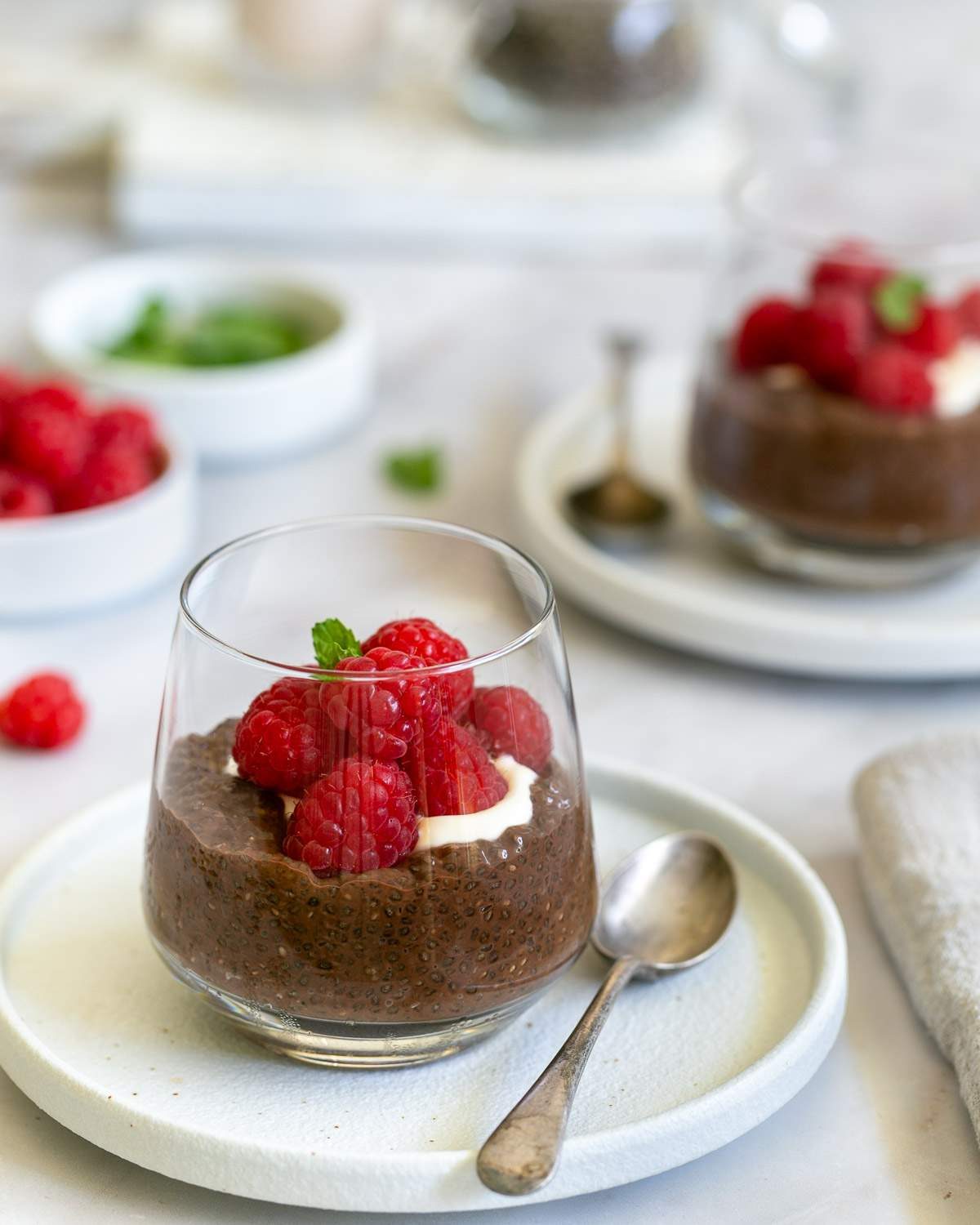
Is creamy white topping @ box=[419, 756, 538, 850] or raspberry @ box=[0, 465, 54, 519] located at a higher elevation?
creamy white topping @ box=[419, 756, 538, 850]

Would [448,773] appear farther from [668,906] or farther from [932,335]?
[932,335]

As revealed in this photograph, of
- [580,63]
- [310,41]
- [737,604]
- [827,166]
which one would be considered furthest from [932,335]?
[310,41]

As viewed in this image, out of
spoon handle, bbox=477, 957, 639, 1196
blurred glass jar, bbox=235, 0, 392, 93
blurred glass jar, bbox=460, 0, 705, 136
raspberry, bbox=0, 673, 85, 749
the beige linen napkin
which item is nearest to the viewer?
spoon handle, bbox=477, 957, 639, 1196

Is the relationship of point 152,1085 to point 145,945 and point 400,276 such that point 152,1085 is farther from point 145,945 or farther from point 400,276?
point 400,276

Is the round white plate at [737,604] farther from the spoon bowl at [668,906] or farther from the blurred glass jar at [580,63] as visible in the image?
the blurred glass jar at [580,63]

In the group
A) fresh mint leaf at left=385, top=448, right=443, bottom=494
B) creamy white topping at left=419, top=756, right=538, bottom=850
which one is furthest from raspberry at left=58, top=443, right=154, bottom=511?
creamy white topping at left=419, top=756, right=538, bottom=850

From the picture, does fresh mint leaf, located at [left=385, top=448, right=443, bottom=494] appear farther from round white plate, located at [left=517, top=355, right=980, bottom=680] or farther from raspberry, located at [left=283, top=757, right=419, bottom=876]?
raspberry, located at [left=283, top=757, right=419, bottom=876]

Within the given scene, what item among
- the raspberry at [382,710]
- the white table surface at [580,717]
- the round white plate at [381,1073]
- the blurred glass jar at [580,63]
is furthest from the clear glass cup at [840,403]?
the blurred glass jar at [580,63]
